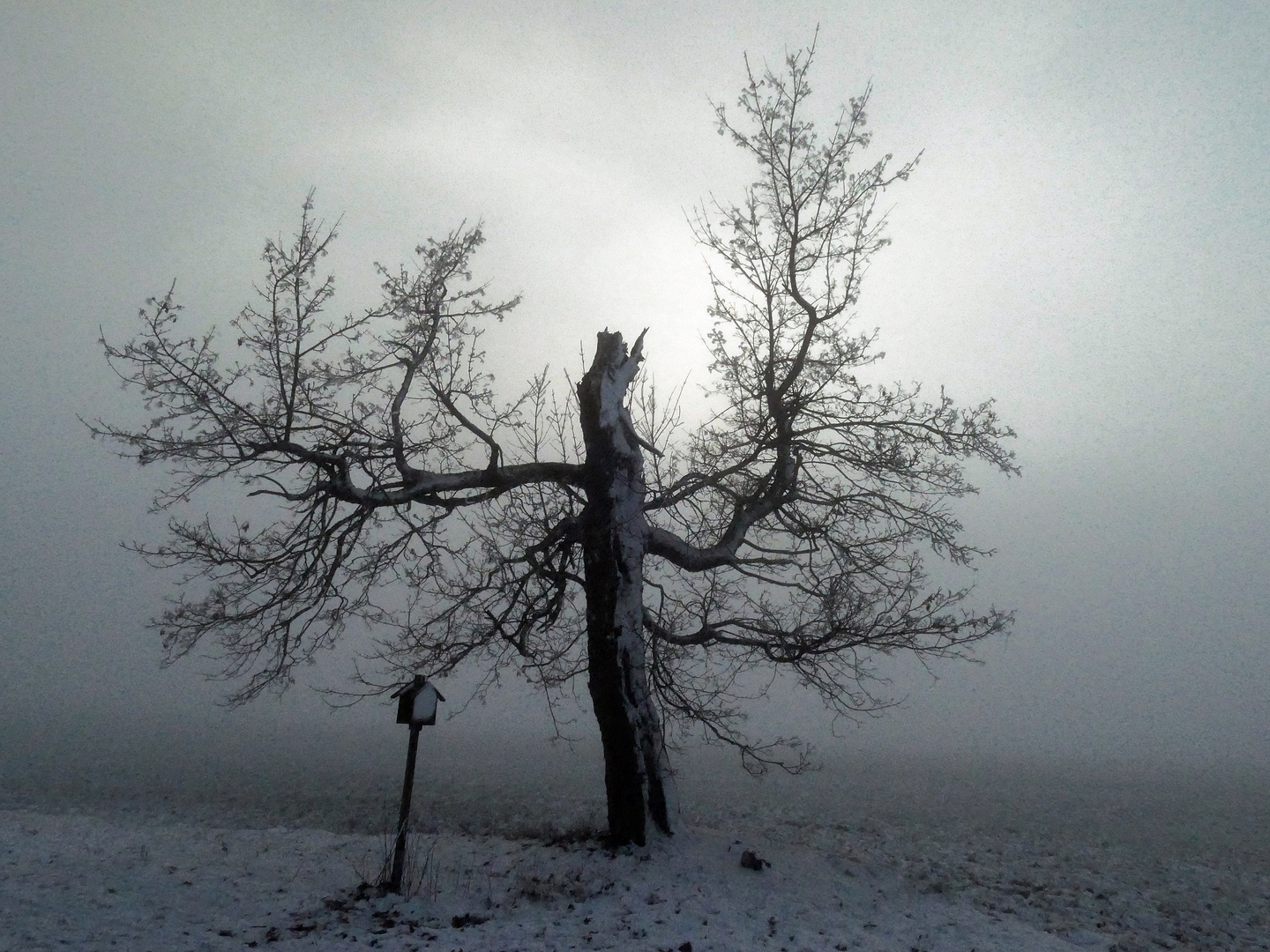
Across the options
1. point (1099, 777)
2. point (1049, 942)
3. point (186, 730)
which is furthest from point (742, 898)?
point (186, 730)

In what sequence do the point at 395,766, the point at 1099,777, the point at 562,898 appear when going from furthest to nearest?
the point at 1099,777, the point at 395,766, the point at 562,898

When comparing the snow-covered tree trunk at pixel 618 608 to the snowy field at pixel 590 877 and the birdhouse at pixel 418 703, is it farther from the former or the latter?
the birdhouse at pixel 418 703

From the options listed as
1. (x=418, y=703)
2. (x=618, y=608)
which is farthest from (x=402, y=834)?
(x=618, y=608)

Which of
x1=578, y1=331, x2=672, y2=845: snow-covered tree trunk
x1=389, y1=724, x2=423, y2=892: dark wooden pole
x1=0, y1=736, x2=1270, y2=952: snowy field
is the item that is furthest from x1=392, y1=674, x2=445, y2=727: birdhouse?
x1=578, y1=331, x2=672, y2=845: snow-covered tree trunk

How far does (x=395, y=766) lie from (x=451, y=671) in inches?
544

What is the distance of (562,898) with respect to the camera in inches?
291

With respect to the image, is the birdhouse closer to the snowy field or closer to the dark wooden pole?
the dark wooden pole

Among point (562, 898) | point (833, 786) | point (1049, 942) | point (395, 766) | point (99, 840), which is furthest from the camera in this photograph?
point (395, 766)

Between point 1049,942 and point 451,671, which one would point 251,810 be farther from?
point 1049,942

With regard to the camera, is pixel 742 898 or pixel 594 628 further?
pixel 594 628

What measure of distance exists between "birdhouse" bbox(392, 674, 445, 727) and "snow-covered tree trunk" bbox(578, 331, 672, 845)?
2.32m

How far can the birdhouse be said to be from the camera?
742cm

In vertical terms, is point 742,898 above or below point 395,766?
below

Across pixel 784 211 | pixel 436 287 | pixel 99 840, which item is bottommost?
pixel 99 840
